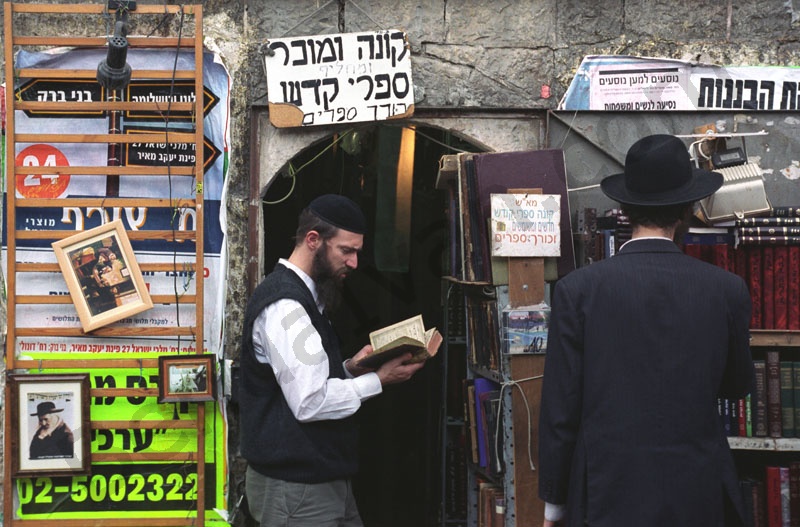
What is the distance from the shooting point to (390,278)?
645cm

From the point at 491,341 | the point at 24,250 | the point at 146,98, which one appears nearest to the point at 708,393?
the point at 491,341

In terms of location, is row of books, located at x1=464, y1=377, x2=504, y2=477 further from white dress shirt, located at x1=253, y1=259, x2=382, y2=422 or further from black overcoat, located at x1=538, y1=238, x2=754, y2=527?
black overcoat, located at x1=538, y1=238, x2=754, y2=527

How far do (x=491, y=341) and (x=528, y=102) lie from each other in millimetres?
1309

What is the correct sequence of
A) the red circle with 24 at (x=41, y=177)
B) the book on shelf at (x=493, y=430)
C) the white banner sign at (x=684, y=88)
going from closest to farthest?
the book on shelf at (x=493, y=430) < the red circle with 24 at (x=41, y=177) < the white banner sign at (x=684, y=88)

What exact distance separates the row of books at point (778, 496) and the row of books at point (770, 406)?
0.73ft

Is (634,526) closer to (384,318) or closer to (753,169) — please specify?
(753,169)

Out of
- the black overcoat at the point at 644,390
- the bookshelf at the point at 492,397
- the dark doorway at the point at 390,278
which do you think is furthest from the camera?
the dark doorway at the point at 390,278

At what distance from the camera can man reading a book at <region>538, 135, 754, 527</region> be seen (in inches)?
105

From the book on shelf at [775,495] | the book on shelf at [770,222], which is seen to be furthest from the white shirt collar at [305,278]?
the book on shelf at [775,495]

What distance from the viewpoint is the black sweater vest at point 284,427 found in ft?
10.4

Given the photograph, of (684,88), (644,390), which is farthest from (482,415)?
(684,88)

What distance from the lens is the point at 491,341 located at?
421cm

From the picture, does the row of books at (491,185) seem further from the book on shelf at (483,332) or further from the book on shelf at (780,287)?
the book on shelf at (780,287)

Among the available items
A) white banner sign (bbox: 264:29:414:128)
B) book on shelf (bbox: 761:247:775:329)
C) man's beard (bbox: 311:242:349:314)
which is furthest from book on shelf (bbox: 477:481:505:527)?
white banner sign (bbox: 264:29:414:128)
